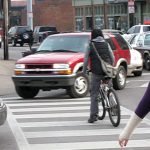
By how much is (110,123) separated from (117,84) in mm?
5639

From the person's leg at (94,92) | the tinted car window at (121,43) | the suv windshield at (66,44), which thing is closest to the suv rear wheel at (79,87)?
the suv windshield at (66,44)

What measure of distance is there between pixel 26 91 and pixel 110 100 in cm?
492

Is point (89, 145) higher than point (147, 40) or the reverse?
the reverse

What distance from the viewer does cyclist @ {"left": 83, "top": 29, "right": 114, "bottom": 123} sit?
9.81m

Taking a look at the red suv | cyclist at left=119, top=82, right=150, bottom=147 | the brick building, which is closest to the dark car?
the brick building

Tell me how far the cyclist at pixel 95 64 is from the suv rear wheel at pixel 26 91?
4260 mm

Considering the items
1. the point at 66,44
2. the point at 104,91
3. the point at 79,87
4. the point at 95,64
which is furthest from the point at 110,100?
the point at 66,44

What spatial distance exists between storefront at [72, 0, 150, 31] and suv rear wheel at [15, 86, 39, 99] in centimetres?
4071

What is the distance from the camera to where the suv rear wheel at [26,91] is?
1398 cm

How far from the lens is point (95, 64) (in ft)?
32.6

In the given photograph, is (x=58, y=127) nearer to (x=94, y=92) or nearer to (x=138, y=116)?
(x=94, y=92)

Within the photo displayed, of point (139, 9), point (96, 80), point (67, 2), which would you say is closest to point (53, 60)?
point (96, 80)

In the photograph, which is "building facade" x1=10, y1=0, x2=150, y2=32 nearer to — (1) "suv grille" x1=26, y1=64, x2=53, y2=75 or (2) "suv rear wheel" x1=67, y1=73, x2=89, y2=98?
(2) "suv rear wheel" x1=67, y1=73, x2=89, y2=98

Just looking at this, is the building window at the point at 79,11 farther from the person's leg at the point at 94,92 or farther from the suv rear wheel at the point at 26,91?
the person's leg at the point at 94,92
